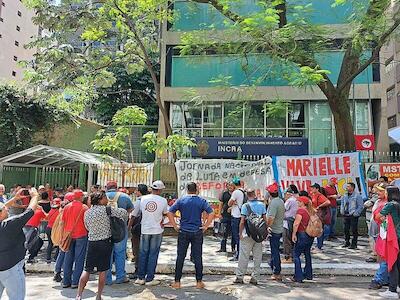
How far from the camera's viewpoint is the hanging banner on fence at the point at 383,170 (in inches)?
502

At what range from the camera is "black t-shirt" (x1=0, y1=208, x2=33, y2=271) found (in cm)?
452

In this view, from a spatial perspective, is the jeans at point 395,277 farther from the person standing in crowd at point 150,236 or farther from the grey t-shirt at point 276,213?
the person standing in crowd at point 150,236

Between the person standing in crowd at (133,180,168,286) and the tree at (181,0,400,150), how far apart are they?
529 cm

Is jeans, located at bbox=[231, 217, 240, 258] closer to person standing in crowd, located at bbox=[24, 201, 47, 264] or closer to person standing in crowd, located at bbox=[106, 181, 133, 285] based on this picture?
person standing in crowd, located at bbox=[106, 181, 133, 285]

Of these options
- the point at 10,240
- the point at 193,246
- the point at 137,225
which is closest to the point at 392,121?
the point at 137,225

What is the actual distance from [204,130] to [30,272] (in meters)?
13.0

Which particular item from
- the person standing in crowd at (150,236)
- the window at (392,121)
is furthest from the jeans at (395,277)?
the window at (392,121)

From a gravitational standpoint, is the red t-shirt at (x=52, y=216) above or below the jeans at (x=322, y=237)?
above

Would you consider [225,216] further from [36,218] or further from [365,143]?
[365,143]

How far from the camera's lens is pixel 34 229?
26.9 ft

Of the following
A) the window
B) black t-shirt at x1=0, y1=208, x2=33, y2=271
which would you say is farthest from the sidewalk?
the window

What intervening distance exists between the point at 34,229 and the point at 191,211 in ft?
11.9

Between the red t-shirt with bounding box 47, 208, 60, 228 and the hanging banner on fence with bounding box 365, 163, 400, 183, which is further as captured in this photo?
the hanging banner on fence with bounding box 365, 163, 400, 183

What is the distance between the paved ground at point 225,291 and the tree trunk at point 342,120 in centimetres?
593
